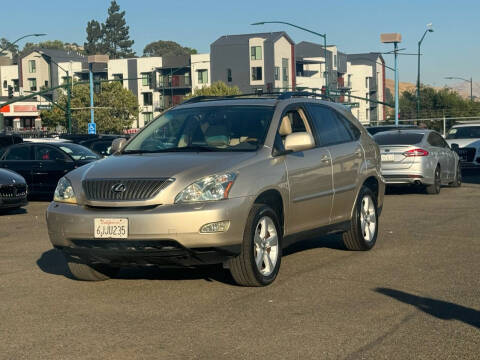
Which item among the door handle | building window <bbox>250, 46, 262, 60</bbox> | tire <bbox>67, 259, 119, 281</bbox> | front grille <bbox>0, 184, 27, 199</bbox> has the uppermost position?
building window <bbox>250, 46, 262, 60</bbox>

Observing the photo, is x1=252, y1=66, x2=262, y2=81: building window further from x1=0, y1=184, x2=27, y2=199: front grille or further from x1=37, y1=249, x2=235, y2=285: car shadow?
x1=37, y1=249, x2=235, y2=285: car shadow

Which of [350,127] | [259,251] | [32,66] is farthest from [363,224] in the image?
[32,66]

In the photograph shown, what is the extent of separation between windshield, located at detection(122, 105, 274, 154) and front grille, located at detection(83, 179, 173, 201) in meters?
0.98

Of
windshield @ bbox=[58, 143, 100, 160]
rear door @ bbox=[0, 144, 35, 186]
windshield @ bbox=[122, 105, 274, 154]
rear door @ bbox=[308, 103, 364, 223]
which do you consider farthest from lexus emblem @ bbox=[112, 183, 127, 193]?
windshield @ bbox=[58, 143, 100, 160]

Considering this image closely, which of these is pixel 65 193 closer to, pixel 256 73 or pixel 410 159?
pixel 410 159

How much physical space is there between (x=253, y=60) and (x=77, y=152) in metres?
71.8

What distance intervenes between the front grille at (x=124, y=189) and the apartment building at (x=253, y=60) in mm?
81563

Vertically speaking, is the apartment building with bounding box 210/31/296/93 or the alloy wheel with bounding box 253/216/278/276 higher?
the apartment building with bounding box 210/31/296/93

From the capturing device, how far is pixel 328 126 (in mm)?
9445

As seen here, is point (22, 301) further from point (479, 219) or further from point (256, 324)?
point (479, 219)

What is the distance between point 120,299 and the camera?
23.8ft

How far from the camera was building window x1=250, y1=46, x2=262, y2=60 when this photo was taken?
89.7m

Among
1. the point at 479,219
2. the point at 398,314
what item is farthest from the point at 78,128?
the point at 398,314

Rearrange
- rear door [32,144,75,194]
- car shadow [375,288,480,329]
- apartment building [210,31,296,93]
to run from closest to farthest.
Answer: car shadow [375,288,480,329] → rear door [32,144,75,194] → apartment building [210,31,296,93]
